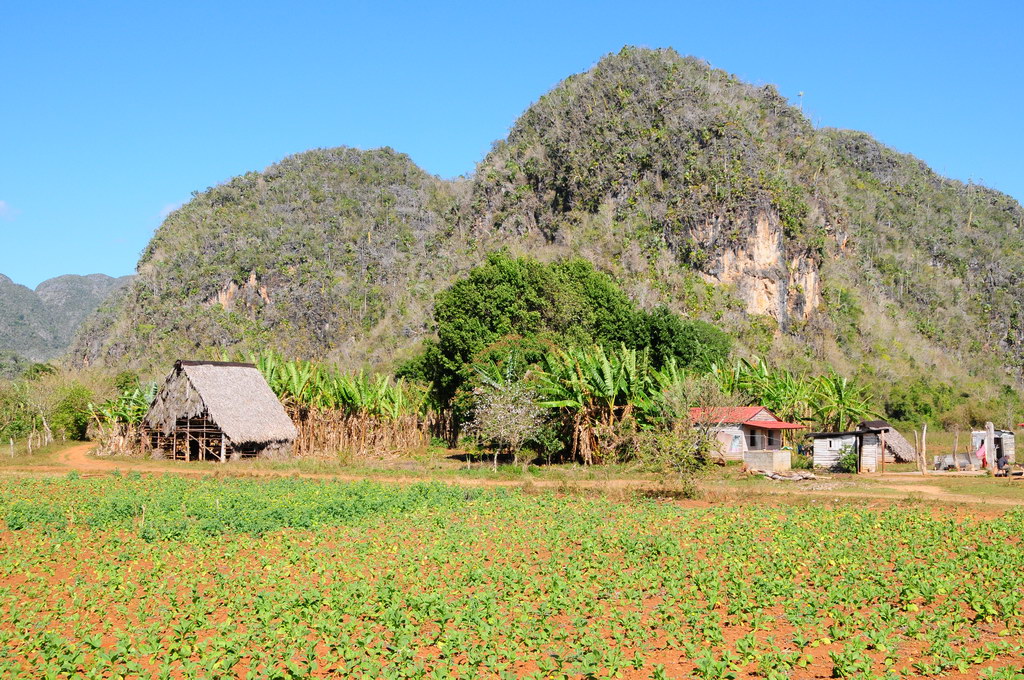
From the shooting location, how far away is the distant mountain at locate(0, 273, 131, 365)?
137750mm

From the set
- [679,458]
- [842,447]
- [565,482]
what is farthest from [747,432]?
[679,458]

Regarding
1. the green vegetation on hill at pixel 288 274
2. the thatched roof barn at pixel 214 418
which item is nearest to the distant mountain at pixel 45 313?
the green vegetation on hill at pixel 288 274

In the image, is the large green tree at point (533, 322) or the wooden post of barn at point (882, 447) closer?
the wooden post of barn at point (882, 447)

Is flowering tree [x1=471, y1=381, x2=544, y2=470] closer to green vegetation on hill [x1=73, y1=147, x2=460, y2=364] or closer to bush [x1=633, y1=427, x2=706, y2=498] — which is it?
bush [x1=633, y1=427, x2=706, y2=498]

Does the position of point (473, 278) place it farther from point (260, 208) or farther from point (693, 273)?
point (260, 208)

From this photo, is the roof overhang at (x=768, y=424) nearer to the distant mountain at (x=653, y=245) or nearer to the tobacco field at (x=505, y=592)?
the tobacco field at (x=505, y=592)

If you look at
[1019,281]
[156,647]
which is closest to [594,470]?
[156,647]

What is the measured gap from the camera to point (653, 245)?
237ft

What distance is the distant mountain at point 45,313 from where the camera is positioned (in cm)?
13775

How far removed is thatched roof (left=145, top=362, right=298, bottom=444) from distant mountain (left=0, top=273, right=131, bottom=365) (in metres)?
94.6

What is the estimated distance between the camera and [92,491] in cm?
2488

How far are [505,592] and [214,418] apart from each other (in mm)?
25089

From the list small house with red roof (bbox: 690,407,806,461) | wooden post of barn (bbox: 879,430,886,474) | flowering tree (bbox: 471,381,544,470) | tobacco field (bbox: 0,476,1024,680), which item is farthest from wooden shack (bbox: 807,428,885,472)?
tobacco field (bbox: 0,476,1024,680)

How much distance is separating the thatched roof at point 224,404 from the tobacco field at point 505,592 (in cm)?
1481
